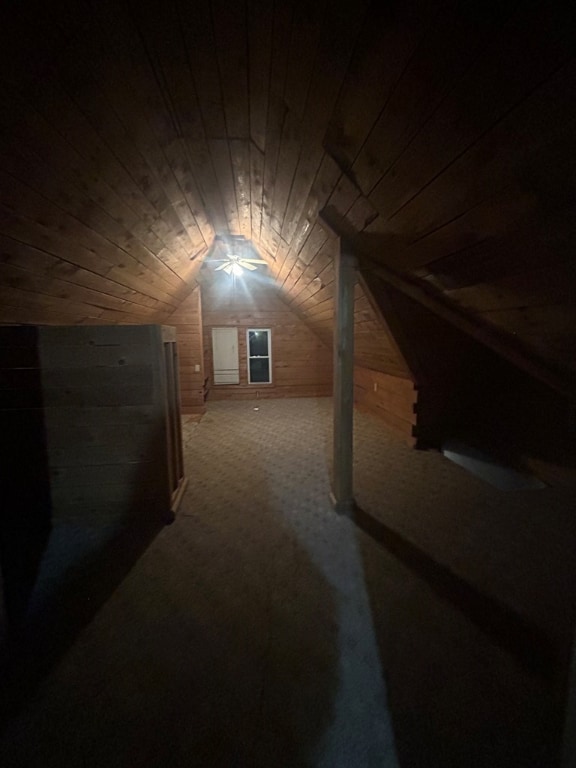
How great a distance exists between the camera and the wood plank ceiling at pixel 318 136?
2.48 feet

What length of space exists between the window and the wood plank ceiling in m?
4.40

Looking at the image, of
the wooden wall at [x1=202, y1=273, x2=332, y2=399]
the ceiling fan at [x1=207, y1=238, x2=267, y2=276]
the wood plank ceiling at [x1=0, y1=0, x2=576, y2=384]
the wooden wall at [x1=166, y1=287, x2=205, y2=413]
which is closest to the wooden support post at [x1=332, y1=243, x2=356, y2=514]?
the wood plank ceiling at [x1=0, y1=0, x2=576, y2=384]

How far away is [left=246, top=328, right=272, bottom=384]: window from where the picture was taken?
658cm

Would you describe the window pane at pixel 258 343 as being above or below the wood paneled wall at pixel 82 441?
above

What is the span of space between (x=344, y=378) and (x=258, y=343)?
15.1ft

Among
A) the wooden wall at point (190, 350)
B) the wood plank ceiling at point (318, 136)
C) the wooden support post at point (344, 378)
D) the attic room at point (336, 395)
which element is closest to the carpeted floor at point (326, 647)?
the attic room at point (336, 395)

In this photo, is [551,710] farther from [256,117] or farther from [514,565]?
[256,117]

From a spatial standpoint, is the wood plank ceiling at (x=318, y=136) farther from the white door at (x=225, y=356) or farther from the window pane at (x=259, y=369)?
the window pane at (x=259, y=369)

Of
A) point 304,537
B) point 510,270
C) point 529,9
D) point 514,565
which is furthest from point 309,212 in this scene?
point 514,565

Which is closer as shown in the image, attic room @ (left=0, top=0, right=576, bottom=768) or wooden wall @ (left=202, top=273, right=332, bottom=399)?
attic room @ (left=0, top=0, right=576, bottom=768)

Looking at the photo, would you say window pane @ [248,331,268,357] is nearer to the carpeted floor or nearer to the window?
the window

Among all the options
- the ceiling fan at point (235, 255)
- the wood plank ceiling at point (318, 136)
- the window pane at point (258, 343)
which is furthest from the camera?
the window pane at point (258, 343)

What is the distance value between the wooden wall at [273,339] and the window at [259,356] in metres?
0.10

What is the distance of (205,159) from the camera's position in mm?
1745
